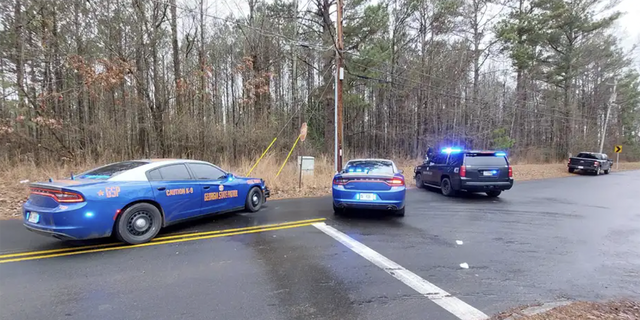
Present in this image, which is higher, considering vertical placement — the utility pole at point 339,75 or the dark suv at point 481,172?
the utility pole at point 339,75

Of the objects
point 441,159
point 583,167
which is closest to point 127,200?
point 441,159

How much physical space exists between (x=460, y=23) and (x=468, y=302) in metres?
25.9

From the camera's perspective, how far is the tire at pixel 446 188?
35.9 feet

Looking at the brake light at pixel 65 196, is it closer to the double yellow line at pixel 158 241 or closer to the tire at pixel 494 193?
the double yellow line at pixel 158 241

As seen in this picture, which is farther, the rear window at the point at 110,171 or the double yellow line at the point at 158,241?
the rear window at the point at 110,171

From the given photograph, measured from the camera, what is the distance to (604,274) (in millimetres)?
4129

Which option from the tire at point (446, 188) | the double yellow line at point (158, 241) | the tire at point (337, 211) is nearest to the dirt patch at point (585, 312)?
the double yellow line at point (158, 241)

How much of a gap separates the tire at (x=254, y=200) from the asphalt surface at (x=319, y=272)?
0.67 metres

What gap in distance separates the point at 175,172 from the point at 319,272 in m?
3.58

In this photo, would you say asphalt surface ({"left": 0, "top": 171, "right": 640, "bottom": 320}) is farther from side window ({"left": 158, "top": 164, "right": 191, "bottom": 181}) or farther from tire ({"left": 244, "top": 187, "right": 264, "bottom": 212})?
side window ({"left": 158, "top": 164, "right": 191, "bottom": 181})

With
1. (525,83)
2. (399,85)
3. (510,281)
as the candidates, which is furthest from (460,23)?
(510,281)

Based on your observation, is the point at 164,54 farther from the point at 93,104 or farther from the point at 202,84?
the point at 93,104

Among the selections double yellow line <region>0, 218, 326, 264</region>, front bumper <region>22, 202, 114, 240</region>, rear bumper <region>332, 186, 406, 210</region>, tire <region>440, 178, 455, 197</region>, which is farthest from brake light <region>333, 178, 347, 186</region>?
tire <region>440, 178, 455, 197</region>

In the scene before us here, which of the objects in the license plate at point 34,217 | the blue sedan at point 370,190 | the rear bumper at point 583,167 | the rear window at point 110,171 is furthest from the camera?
the rear bumper at point 583,167
